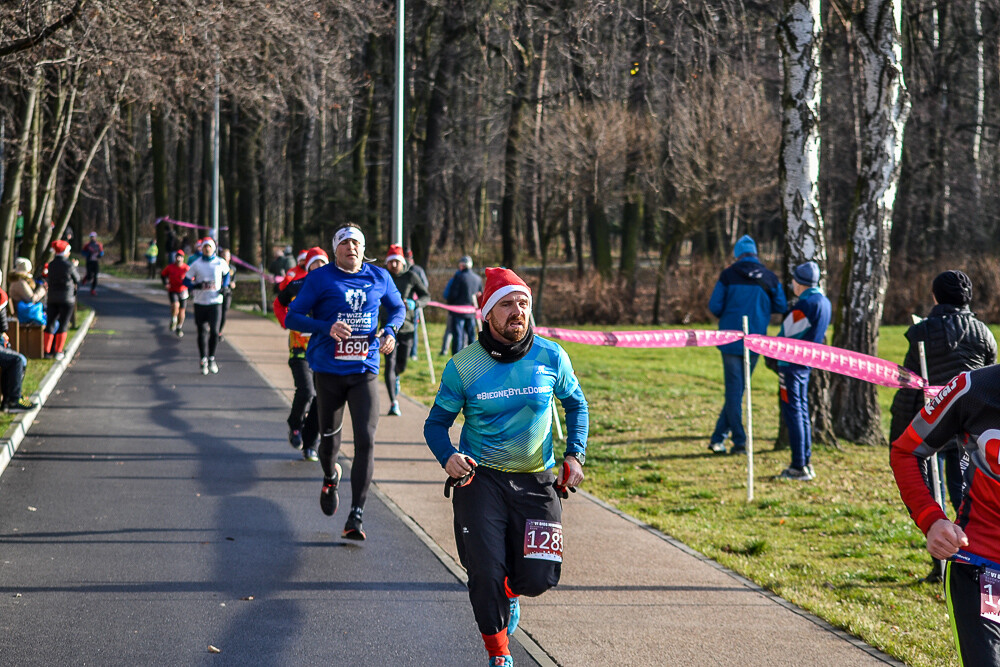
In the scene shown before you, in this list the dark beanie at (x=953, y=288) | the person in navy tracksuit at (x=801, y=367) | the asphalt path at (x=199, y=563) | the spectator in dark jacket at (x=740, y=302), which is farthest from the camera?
the spectator in dark jacket at (x=740, y=302)

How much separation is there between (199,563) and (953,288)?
15.6ft

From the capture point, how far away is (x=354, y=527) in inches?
297

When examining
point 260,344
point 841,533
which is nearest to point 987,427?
point 841,533

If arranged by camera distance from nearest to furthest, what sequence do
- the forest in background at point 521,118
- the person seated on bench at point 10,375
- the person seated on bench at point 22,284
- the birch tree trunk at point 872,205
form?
the birch tree trunk at point 872,205
the person seated on bench at point 10,375
the forest in background at point 521,118
the person seated on bench at point 22,284

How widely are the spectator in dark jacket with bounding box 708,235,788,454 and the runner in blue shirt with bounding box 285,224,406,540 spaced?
4.38 meters

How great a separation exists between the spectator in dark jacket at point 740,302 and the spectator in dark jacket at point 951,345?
4318 mm

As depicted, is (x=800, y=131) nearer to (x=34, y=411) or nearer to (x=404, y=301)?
(x=404, y=301)

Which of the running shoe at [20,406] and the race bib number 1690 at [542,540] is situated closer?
the race bib number 1690 at [542,540]

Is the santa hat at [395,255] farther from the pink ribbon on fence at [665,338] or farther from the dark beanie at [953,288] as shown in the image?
the dark beanie at [953,288]

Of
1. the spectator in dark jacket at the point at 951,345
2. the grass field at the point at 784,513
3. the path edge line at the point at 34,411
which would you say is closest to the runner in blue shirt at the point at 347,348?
the grass field at the point at 784,513

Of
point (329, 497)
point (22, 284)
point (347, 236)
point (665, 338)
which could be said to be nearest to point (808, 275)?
point (665, 338)

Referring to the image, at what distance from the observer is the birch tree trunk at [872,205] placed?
11359mm

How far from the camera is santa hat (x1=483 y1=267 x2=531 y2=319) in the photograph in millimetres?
4875

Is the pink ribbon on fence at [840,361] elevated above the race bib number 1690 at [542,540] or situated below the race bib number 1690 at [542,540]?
above
